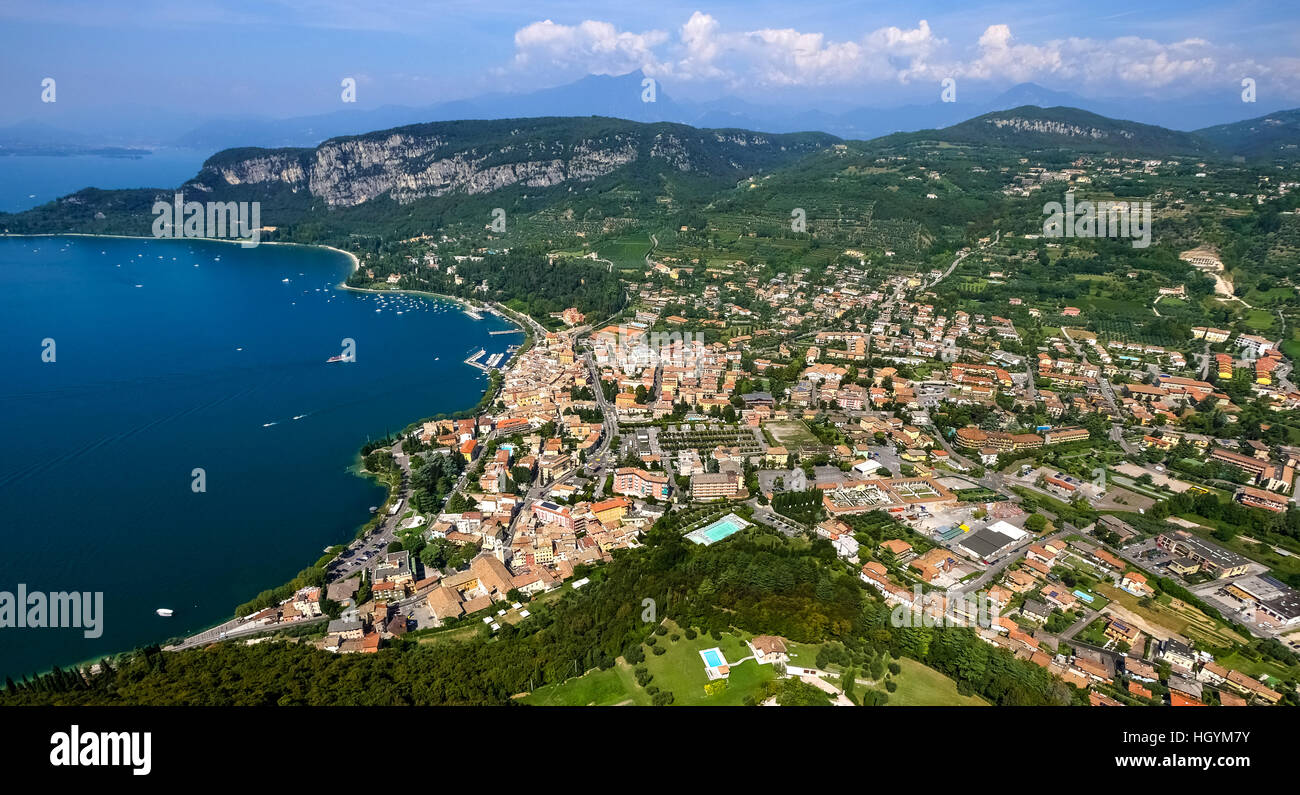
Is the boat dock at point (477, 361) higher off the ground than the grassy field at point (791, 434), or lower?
higher

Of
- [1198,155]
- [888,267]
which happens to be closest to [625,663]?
[888,267]

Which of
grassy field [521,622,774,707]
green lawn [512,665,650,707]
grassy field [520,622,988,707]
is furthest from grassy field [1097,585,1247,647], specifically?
green lawn [512,665,650,707]

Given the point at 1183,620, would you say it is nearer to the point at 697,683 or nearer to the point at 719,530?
the point at 719,530

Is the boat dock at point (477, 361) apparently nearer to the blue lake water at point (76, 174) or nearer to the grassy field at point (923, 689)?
the grassy field at point (923, 689)

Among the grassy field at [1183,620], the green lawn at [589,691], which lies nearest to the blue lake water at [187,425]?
the green lawn at [589,691]

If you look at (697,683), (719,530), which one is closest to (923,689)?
(697,683)
